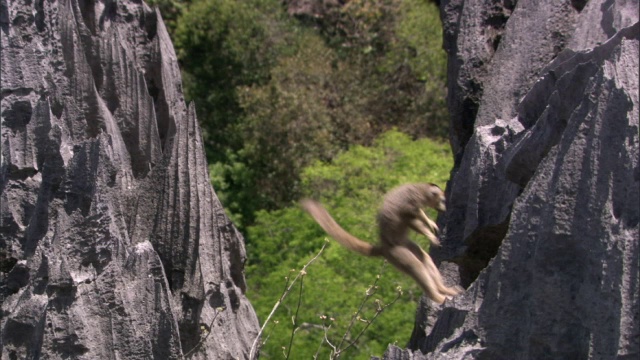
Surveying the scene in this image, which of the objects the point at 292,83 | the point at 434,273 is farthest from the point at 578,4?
the point at 292,83

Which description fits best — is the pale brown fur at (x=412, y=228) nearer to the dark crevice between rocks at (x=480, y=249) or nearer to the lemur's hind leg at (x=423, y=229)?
the lemur's hind leg at (x=423, y=229)

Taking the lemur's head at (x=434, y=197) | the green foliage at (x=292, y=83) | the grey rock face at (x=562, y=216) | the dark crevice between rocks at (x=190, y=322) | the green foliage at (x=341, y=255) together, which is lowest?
the dark crevice between rocks at (x=190, y=322)

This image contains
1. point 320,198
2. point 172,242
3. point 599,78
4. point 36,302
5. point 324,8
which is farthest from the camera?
point 324,8

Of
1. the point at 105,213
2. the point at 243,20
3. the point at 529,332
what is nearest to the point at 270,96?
the point at 243,20

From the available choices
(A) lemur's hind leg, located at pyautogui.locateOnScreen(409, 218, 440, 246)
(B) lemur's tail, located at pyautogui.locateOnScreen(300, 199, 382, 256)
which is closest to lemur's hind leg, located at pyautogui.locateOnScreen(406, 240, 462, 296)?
(A) lemur's hind leg, located at pyautogui.locateOnScreen(409, 218, 440, 246)

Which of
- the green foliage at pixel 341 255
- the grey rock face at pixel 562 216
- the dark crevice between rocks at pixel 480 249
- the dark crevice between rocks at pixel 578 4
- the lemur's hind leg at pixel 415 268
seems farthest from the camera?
the green foliage at pixel 341 255

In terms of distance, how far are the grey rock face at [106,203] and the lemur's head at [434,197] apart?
5.04 feet

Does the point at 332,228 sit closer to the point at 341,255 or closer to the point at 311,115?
the point at 341,255

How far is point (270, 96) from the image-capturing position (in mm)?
16234

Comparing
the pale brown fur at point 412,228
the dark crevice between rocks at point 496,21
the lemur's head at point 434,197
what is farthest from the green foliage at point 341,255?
the dark crevice between rocks at point 496,21

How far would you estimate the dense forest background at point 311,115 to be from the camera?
13.4m

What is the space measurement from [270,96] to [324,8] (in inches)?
158

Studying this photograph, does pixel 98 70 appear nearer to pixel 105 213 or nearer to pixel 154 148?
pixel 154 148

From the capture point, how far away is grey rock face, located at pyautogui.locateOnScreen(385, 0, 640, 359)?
438 cm
